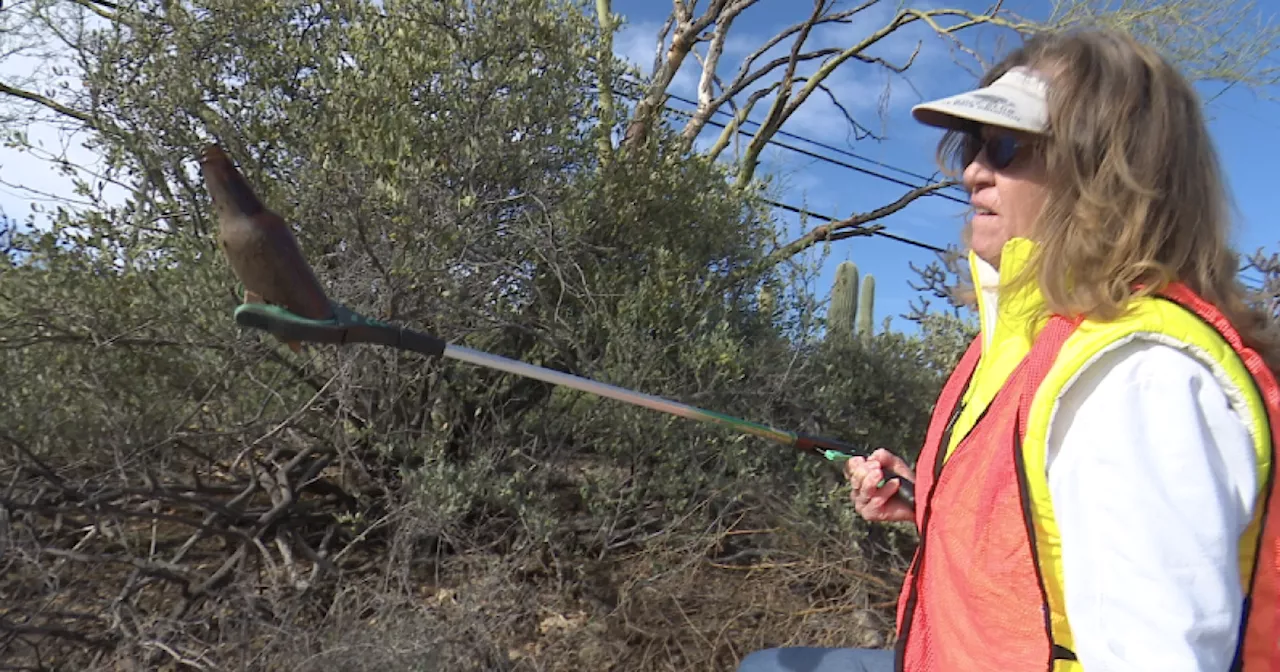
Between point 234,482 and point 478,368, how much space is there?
4.01ft

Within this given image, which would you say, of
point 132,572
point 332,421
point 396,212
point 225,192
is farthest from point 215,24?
point 225,192

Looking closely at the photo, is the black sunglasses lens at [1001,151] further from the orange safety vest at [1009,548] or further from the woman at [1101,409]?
the orange safety vest at [1009,548]

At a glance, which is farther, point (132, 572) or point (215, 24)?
point (215, 24)

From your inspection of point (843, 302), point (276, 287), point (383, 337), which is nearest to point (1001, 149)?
point (383, 337)

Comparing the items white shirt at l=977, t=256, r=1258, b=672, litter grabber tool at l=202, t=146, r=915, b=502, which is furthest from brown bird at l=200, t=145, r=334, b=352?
white shirt at l=977, t=256, r=1258, b=672

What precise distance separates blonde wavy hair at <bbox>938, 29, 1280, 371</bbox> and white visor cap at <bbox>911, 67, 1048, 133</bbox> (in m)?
0.02

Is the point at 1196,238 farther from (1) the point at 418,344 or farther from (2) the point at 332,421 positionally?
(2) the point at 332,421

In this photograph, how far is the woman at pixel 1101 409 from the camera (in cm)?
95

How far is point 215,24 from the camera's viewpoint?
416 cm

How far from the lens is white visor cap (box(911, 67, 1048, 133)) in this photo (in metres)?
1.26

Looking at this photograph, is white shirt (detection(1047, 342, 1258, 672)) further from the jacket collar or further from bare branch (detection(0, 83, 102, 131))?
bare branch (detection(0, 83, 102, 131))

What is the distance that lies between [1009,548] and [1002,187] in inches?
21.8

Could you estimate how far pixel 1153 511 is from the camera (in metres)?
0.95

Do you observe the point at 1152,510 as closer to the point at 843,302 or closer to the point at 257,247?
the point at 257,247
